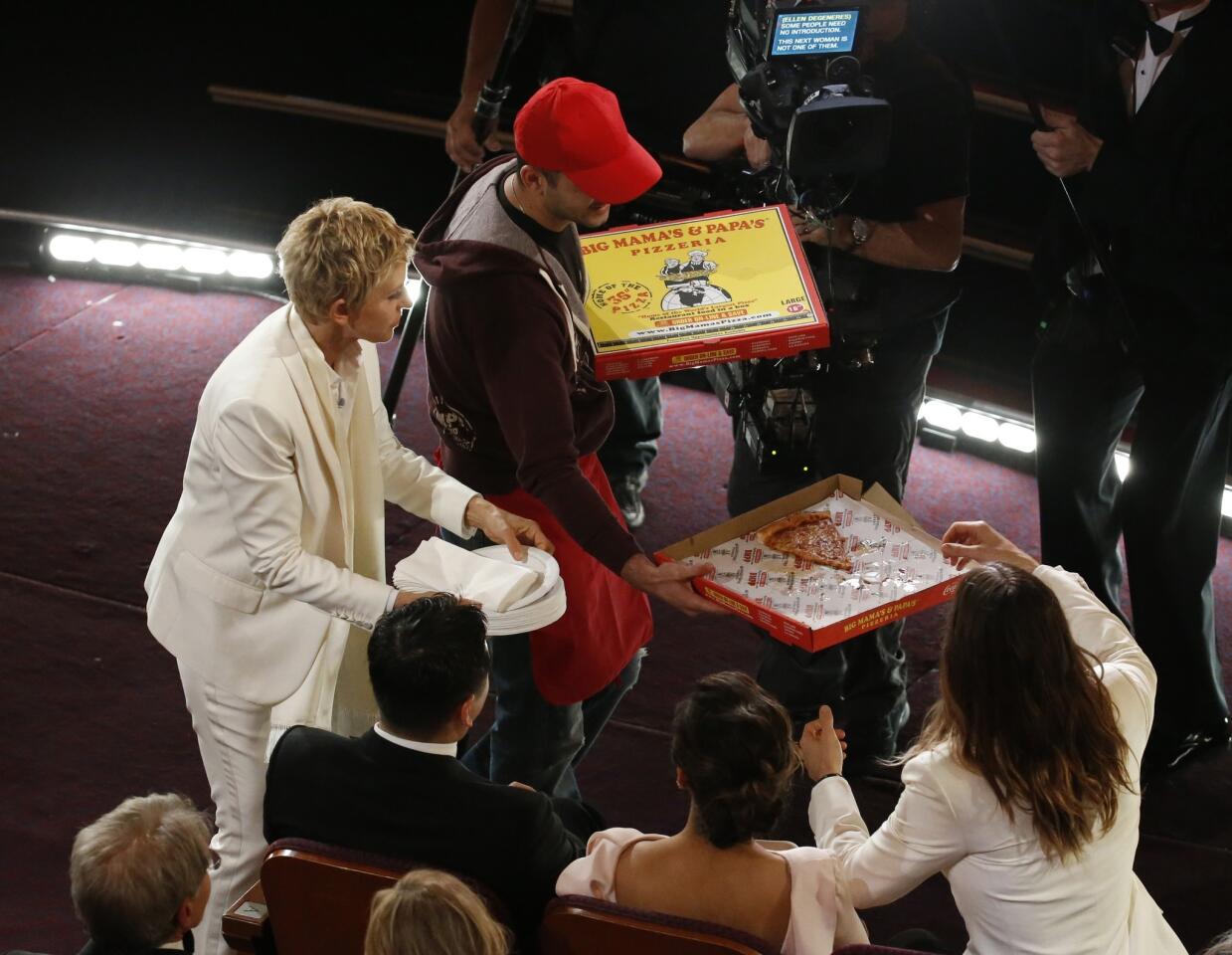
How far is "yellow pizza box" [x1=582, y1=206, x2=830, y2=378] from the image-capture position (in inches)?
103

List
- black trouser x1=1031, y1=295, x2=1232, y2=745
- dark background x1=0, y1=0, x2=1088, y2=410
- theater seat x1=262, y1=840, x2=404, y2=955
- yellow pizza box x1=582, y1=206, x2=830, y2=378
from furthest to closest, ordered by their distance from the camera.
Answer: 1. dark background x1=0, y1=0, x2=1088, y2=410
2. black trouser x1=1031, y1=295, x2=1232, y2=745
3. yellow pizza box x1=582, y1=206, x2=830, y2=378
4. theater seat x1=262, y1=840, x2=404, y2=955

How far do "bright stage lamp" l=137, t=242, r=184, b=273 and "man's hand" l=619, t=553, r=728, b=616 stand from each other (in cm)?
331

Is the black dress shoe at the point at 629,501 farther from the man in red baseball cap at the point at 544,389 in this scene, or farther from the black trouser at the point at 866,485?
the man in red baseball cap at the point at 544,389

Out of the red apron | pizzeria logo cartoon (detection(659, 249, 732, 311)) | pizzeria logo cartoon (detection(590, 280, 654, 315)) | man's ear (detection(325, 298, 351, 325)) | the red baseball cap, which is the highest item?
the red baseball cap

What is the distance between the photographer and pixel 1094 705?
6.53 feet

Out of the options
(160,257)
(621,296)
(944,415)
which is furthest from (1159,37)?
(160,257)

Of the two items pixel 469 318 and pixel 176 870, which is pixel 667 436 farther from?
pixel 176 870

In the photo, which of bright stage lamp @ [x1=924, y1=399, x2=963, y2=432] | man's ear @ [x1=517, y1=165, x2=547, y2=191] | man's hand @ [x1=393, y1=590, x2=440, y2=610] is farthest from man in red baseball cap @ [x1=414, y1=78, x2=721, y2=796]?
bright stage lamp @ [x1=924, y1=399, x2=963, y2=432]

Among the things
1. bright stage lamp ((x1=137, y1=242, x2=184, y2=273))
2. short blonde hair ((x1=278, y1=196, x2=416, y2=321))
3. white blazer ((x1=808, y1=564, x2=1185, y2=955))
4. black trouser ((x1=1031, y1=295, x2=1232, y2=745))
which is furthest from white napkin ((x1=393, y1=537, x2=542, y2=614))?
bright stage lamp ((x1=137, y1=242, x2=184, y2=273))

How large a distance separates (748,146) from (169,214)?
296cm

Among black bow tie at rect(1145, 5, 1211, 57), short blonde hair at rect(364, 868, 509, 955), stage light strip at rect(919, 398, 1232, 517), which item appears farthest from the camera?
stage light strip at rect(919, 398, 1232, 517)

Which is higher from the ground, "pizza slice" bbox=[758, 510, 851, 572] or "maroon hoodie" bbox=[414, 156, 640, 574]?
"maroon hoodie" bbox=[414, 156, 640, 574]

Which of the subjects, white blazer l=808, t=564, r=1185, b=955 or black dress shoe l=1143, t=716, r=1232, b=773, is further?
black dress shoe l=1143, t=716, r=1232, b=773

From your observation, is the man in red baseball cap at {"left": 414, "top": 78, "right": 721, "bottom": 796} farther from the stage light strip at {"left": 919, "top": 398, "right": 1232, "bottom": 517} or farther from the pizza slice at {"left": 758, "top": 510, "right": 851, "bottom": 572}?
the stage light strip at {"left": 919, "top": 398, "right": 1232, "bottom": 517}
